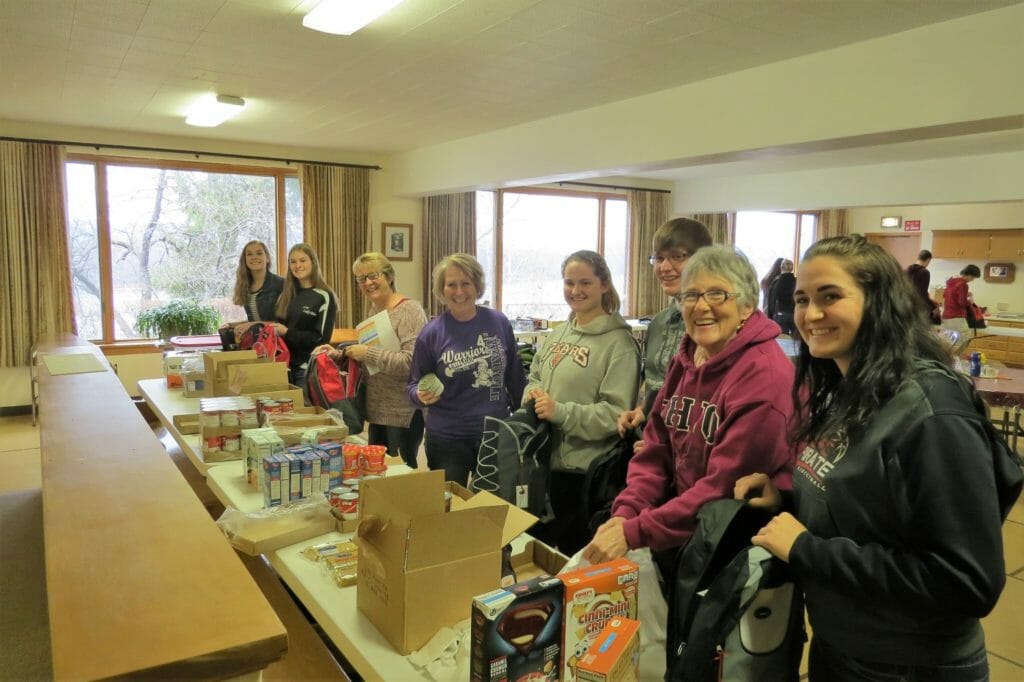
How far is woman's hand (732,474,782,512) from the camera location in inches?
55.2

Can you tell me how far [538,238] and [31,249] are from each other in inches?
Result: 220

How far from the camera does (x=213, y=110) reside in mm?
5105

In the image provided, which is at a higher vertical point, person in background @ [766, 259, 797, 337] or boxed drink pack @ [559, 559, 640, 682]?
person in background @ [766, 259, 797, 337]

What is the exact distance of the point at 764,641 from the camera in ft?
4.04

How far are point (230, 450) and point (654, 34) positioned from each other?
9.00ft

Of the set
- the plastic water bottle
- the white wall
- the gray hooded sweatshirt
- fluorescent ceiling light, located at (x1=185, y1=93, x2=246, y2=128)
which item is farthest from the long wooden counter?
the white wall

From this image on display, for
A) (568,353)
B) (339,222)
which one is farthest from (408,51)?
(339,222)

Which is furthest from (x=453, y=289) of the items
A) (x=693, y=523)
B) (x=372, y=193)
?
(x=372, y=193)

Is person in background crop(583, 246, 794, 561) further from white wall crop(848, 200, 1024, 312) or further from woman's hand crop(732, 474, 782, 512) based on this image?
white wall crop(848, 200, 1024, 312)

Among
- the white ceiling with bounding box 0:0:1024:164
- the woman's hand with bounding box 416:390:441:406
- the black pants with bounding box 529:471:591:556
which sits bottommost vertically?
the black pants with bounding box 529:471:591:556

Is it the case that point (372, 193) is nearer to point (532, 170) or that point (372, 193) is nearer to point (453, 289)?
point (532, 170)

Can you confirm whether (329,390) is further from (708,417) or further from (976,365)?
(976,365)

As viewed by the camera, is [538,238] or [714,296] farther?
[538,238]

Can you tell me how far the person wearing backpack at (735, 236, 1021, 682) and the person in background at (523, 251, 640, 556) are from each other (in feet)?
3.06
